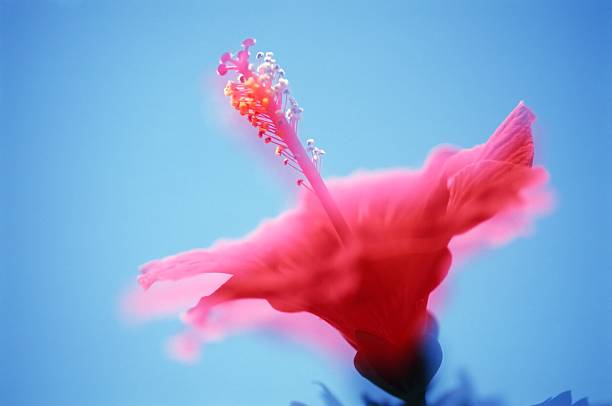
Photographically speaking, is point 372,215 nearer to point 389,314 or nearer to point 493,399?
point 389,314

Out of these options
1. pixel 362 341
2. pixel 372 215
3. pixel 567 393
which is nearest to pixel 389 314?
pixel 362 341

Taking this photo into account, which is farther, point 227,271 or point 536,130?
point 536,130

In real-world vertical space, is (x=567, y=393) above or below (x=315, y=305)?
below

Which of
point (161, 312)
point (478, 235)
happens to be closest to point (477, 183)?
point (478, 235)

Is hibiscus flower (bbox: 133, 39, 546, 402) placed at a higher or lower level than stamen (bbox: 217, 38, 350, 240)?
lower

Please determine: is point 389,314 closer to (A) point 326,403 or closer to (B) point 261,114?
(A) point 326,403

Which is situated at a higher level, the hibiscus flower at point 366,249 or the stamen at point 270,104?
the stamen at point 270,104

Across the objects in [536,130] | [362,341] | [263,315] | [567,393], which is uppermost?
[536,130]

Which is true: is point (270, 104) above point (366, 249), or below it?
above
